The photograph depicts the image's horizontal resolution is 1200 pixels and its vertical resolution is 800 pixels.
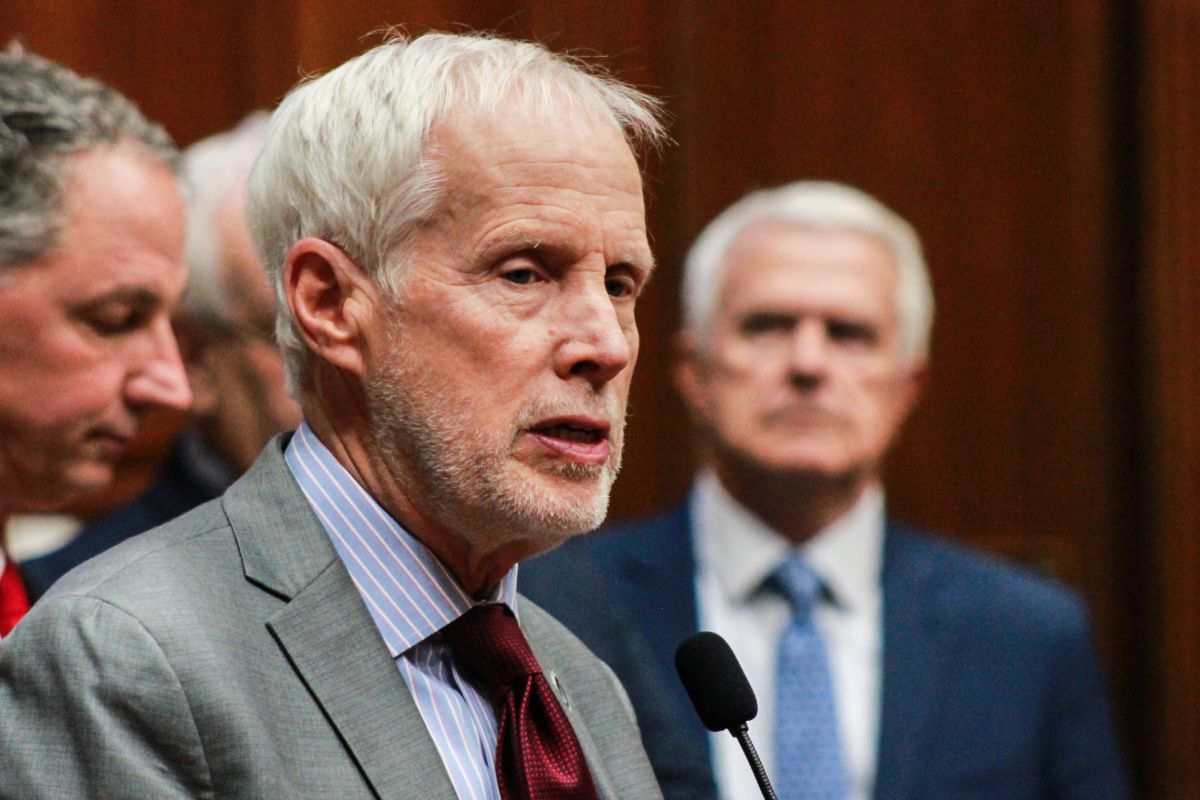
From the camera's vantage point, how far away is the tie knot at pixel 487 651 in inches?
68.1

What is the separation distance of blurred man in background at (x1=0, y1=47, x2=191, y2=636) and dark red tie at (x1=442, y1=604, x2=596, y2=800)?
0.64m

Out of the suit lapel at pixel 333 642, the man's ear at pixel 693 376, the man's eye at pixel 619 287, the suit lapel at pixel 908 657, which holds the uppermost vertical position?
the man's eye at pixel 619 287

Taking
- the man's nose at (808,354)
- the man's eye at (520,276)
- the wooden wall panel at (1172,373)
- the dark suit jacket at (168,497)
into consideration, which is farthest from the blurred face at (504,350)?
the wooden wall panel at (1172,373)

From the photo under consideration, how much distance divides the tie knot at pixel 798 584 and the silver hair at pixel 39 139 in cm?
159

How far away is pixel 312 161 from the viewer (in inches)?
69.7

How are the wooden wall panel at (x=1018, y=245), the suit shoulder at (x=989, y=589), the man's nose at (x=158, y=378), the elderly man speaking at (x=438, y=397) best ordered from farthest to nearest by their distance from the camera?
the wooden wall panel at (x=1018, y=245), the suit shoulder at (x=989, y=589), the man's nose at (x=158, y=378), the elderly man speaking at (x=438, y=397)

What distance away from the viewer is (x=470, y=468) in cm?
Result: 171

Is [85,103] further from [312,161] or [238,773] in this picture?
[238,773]

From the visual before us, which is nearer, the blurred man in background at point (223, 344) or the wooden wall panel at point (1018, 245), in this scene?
the blurred man in background at point (223, 344)

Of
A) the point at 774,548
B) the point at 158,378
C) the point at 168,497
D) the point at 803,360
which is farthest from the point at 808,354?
the point at 158,378

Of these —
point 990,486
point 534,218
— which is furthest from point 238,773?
point 990,486

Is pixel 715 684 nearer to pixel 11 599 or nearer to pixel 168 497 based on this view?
pixel 11 599

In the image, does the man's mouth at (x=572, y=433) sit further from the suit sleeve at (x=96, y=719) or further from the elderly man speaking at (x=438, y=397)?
the suit sleeve at (x=96, y=719)

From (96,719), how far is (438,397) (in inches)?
18.8
